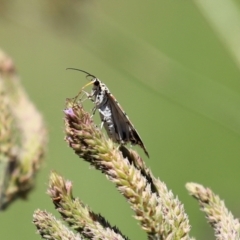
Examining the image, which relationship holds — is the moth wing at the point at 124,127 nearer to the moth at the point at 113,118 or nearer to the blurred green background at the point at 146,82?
the moth at the point at 113,118

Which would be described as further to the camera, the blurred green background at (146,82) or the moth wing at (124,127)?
the blurred green background at (146,82)

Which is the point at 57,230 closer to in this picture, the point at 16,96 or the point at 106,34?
the point at 16,96

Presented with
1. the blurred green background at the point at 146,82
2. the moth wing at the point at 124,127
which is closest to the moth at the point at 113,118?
the moth wing at the point at 124,127

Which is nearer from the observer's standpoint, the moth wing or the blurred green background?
the moth wing

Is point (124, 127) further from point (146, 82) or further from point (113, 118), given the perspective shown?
point (146, 82)

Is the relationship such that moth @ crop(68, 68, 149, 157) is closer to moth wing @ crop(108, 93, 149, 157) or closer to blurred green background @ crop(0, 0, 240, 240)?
moth wing @ crop(108, 93, 149, 157)

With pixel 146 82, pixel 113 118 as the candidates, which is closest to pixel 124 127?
pixel 113 118

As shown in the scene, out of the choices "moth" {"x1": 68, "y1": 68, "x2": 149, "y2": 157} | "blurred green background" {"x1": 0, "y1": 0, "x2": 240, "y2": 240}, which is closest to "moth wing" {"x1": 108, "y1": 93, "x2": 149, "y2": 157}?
"moth" {"x1": 68, "y1": 68, "x2": 149, "y2": 157}
